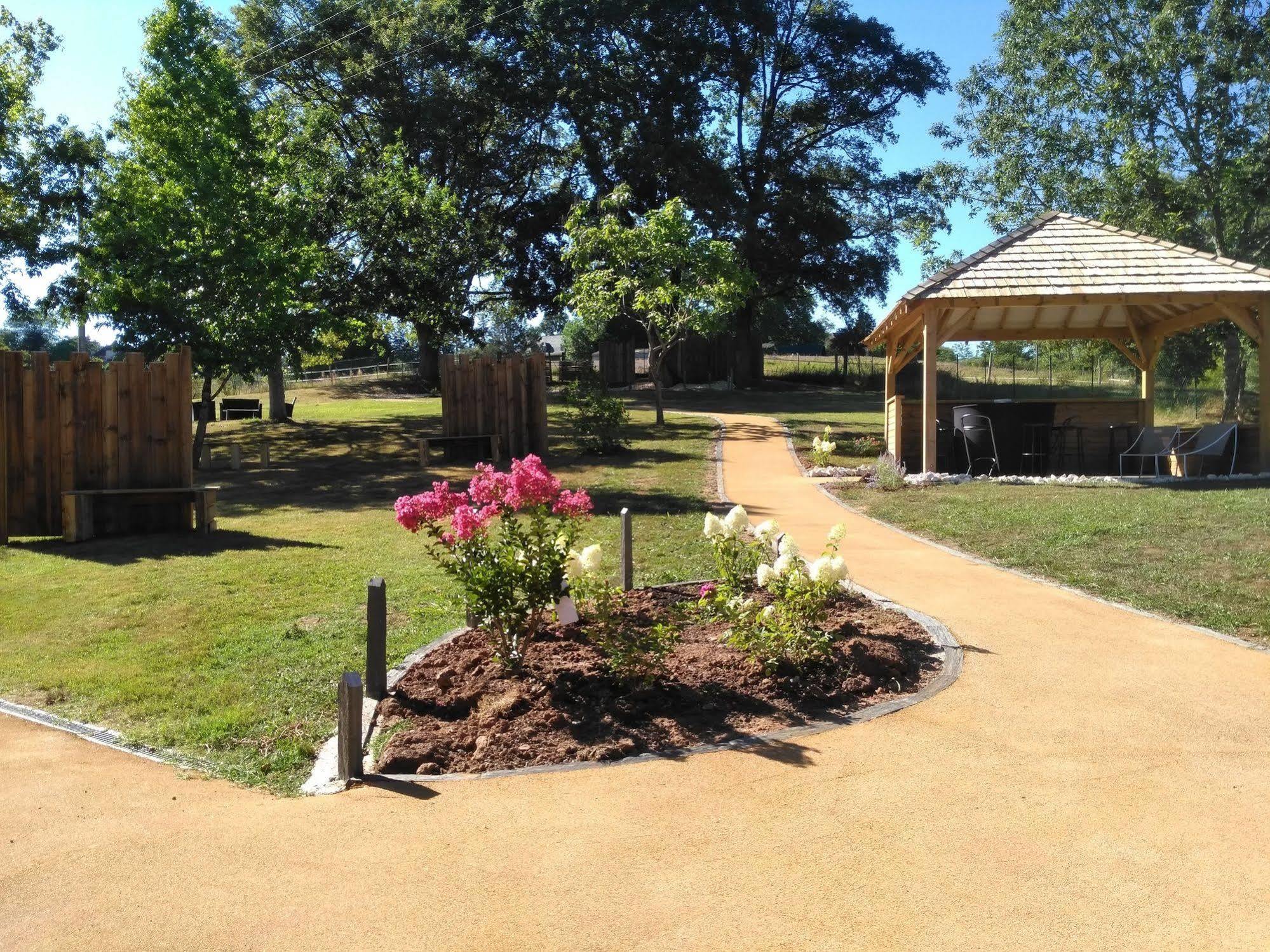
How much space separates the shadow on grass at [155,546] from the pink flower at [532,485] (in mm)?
6647

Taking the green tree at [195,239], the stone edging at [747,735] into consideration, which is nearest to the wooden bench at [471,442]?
the green tree at [195,239]

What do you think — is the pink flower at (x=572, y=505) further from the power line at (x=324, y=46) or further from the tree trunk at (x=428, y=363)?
the tree trunk at (x=428, y=363)

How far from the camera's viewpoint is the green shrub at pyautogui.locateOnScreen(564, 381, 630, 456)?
73.9 ft

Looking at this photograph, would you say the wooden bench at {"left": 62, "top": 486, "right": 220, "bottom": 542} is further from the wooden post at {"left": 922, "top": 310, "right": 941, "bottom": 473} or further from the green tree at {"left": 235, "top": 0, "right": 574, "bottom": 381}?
the green tree at {"left": 235, "top": 0, "right": 574, "bottom": 381}

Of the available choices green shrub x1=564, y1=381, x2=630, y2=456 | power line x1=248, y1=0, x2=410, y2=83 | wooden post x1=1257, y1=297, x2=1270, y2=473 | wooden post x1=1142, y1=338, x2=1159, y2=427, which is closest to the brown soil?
wooden post x1=1257, y1=297, x2=1270, y2=473

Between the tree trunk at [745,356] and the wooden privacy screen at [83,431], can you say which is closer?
the wooden privacy screen at [83,431]

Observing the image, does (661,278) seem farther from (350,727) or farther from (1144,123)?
(350,727)

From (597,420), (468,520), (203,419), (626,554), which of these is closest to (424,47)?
(203,419)

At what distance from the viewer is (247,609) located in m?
9.33

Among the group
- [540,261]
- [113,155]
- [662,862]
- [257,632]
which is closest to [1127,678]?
[662,862]

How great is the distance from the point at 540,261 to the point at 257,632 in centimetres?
3501

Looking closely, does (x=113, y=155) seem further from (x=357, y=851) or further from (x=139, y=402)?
(x=357, y=851)

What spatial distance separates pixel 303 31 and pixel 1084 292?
31.7 metres

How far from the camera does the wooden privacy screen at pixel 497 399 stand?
73.5 ft
